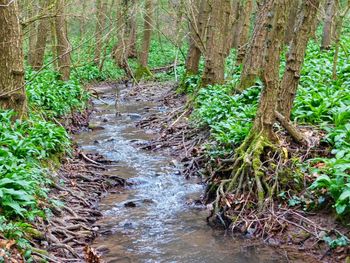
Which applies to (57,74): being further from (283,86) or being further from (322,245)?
(322,245)

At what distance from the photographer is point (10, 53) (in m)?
7.30

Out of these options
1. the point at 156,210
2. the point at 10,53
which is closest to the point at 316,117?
the point at 156,210

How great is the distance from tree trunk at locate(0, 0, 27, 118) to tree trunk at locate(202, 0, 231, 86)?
20.3 ft

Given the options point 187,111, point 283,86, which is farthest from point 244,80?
point 283,86

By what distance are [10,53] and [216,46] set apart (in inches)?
256

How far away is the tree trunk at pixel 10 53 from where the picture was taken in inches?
282

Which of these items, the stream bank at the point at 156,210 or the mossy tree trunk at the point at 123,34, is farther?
the mossy tree trunk at the point at 123,34

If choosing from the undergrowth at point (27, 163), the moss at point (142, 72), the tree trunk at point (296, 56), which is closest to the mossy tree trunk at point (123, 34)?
the moss at point (142, 72)

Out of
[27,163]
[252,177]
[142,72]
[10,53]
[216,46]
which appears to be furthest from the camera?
[142,72]

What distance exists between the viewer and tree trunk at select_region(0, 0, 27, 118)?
23.5ft

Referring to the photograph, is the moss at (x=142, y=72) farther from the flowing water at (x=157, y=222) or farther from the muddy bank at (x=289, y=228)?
the muddy bank at (x=289, y=228)

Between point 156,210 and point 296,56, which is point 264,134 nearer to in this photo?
point 296,56

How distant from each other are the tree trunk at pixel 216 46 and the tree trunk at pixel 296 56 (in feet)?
16.7

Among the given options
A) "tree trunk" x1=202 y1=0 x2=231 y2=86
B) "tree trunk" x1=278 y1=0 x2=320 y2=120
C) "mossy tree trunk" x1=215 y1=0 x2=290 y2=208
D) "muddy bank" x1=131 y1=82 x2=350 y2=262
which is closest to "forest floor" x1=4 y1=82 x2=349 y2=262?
"muddy bank" x1=131 y1=82 x2=350 y2=262
